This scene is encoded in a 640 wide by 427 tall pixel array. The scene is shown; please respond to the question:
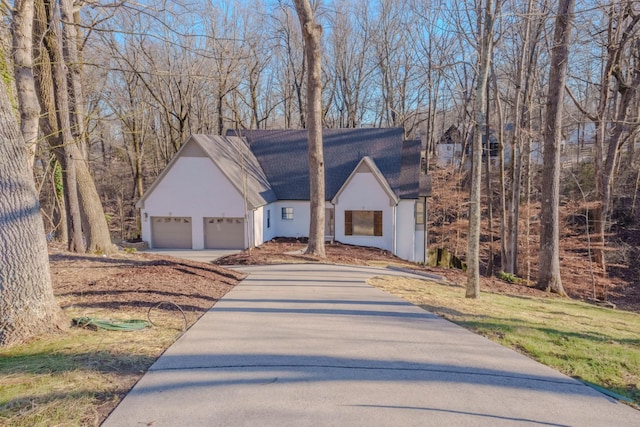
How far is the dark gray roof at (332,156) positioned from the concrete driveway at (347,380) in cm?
1585

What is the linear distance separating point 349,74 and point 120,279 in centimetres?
3325

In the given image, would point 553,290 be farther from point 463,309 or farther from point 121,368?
point 121,368

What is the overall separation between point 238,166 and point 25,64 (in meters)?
13.9

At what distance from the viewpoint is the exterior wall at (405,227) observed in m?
21.3

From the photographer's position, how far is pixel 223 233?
68.9 ft

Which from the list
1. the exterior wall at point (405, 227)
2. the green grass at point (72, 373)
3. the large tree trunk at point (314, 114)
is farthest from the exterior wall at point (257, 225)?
the green grass at point (72, 373)

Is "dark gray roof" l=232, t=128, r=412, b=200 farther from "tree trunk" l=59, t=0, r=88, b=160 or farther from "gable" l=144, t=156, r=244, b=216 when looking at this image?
"tree trunk" l=59, t=0, r=88, b=160

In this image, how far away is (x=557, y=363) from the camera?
5387 mm

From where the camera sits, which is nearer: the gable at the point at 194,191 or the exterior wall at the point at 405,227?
the gable at the point at 194,191

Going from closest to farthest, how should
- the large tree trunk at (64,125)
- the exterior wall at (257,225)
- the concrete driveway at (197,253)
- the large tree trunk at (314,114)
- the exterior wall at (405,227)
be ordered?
the large tree trunk at (64,125) < the large tree trunk at (314,114) < the concrete driveway at (197,253) < the exterior wall at (257,225) < the exterior wall at (405,227)

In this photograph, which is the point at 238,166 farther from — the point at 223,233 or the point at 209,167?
the point at 223,233

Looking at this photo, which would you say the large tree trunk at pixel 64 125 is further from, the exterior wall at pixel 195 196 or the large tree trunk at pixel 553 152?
the large tree trunk at pixel 553 152

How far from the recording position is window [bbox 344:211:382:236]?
21.1 metres

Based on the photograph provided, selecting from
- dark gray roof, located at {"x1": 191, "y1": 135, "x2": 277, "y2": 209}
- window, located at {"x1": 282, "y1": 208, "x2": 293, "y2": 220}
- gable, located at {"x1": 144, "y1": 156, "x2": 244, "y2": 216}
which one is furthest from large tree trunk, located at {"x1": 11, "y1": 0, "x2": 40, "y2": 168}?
window, located at {"x1": 282, "y1": 208, "x2": 293, "y2": 220}
